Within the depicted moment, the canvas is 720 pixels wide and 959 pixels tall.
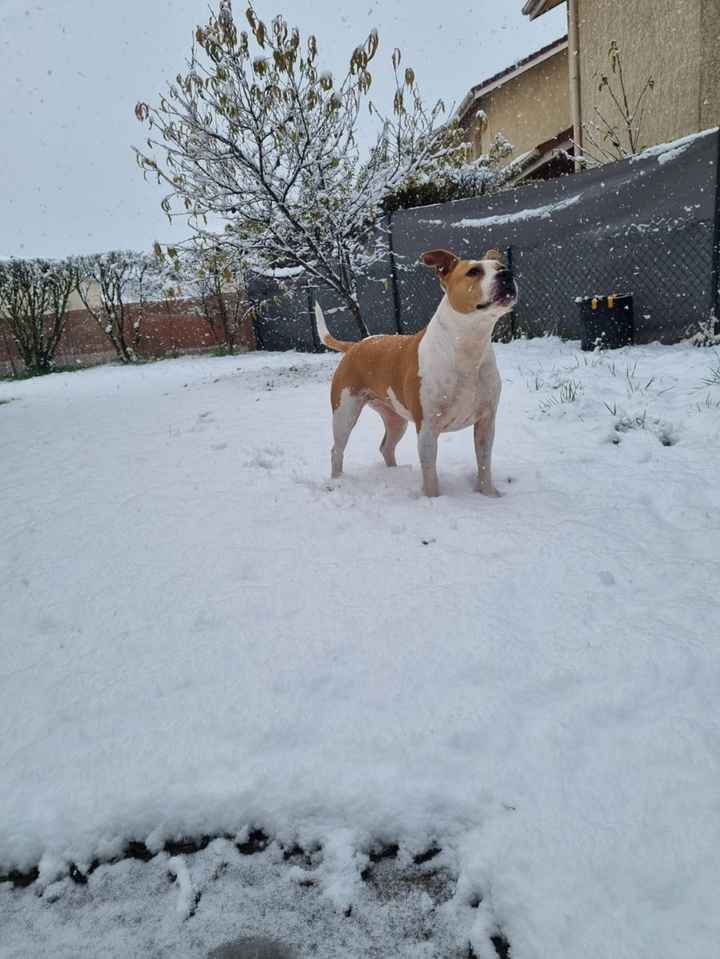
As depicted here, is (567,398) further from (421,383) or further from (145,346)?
(145,346)

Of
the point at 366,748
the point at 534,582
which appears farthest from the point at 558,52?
the point at 366,748

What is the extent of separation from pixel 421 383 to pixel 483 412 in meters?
0.37

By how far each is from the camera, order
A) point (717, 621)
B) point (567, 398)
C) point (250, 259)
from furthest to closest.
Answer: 1. point (250, 259)
2. point (567, 398)
3. point (717, 621)

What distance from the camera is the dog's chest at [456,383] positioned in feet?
9.06

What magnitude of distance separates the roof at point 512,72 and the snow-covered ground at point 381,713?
40.0ft

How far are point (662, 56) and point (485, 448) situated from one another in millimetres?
8576

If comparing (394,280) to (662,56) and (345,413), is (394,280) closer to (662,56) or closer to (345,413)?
(662,56)

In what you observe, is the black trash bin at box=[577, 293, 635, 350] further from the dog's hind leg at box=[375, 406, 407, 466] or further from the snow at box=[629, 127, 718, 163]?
the dog's hind leg at box=[375, 406, 407, 466]

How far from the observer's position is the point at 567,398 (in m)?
4.28

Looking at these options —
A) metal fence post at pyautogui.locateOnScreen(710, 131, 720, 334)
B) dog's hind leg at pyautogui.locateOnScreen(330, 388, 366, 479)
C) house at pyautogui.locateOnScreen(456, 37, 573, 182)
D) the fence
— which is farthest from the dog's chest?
house at pyautogui.locateOnScreen(456, 37, 573, 182)

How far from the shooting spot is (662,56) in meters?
7.98

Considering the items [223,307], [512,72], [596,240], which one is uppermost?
[512,72]

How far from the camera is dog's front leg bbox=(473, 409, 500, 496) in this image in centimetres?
295

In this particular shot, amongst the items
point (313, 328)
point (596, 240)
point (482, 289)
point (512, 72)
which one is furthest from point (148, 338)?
point (482, 289)
